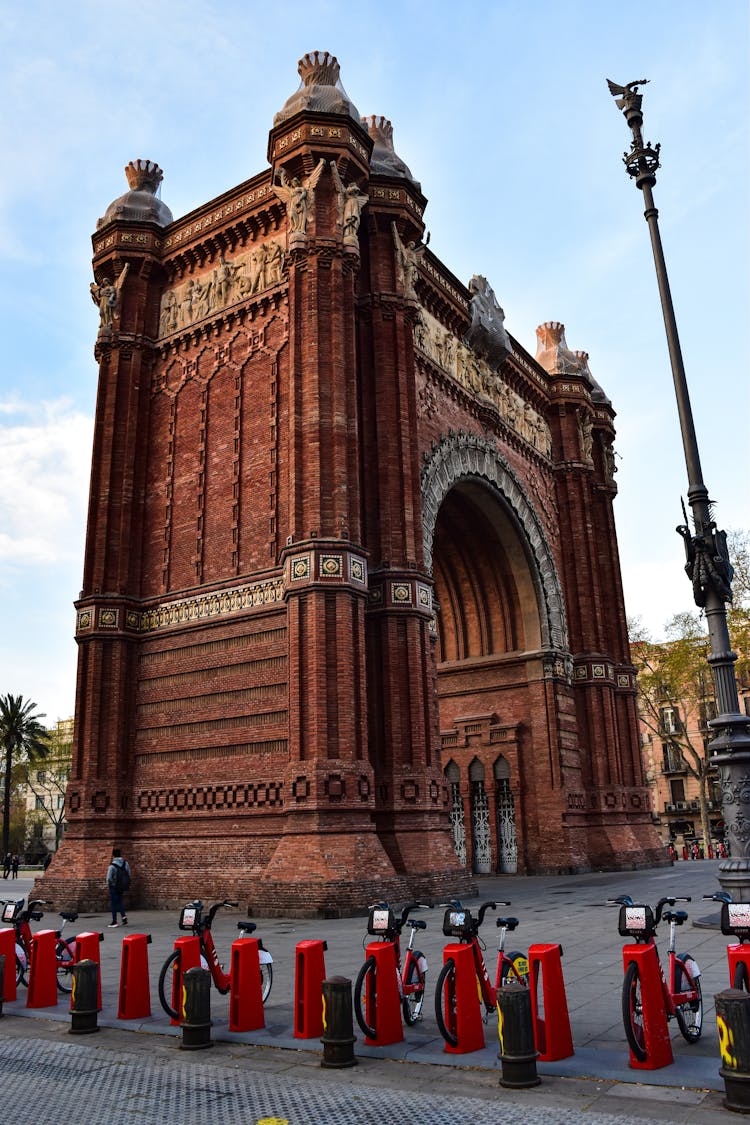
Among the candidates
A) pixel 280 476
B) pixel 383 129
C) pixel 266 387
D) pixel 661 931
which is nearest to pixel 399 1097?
pixel 661 931

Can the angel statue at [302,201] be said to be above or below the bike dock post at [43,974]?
above

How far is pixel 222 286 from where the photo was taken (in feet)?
76.9

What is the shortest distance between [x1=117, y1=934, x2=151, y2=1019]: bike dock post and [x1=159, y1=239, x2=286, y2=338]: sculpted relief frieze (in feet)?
57.0

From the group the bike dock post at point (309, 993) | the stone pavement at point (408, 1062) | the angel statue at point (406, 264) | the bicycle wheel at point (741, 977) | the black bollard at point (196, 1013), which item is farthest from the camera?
the angel statue at point (406, 264)

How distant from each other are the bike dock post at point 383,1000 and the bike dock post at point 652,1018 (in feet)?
6.07

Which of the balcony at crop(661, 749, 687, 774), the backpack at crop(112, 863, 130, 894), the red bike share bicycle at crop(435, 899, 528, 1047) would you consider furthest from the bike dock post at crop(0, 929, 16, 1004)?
the balcony at crop(661, 749, 687, 774)

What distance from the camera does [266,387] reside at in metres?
21.8

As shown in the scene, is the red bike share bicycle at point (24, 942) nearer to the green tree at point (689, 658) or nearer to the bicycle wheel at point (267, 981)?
the bicycle wheel at point (267, 981)

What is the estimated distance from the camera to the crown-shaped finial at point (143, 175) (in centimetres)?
2553

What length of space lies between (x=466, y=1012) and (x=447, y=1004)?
22 centimetres

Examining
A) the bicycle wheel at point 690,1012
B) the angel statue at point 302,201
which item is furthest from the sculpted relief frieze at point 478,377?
the bicycle wheel at point 690,1012

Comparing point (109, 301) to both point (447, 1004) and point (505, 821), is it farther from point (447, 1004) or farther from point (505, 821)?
point (447, 1004)

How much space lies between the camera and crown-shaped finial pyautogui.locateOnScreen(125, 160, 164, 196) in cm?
2553

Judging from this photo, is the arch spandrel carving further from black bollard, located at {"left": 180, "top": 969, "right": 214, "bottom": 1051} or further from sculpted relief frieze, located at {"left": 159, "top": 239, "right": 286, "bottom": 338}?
black bollard, located at {"left": 180, "top": 969, "right": 214, "bottom": 1051}
